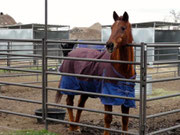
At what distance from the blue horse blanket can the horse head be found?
44cm

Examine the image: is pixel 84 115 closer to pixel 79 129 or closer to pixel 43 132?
pixel 79 129

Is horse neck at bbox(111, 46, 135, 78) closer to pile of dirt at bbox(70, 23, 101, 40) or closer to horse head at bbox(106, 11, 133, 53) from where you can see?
horse head at bbox(106, 11, 133, 53)

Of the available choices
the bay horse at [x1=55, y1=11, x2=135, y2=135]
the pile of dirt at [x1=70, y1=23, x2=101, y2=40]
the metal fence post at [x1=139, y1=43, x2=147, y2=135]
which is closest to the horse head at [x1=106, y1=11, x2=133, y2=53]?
the bay horse at [x1=55, y1=11, x2=135, y2=135]

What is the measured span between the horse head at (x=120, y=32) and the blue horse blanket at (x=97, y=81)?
0.44 m

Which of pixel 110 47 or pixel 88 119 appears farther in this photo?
pixel 88 119

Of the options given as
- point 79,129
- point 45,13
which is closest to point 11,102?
point 79,129

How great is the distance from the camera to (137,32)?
17.9 metres

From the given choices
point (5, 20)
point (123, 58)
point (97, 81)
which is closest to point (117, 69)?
point (123, 58)

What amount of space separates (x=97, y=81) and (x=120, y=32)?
94 centimetres

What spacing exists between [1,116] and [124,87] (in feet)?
10.1

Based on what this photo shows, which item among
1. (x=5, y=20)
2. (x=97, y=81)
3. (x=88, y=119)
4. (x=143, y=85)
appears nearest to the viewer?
(x=143, y=85)

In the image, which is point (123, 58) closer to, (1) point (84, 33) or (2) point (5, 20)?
(1) point (84, 33)

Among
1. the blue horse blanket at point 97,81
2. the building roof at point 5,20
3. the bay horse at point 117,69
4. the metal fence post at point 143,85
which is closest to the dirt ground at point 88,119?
the blue horse blanket at point 97,81

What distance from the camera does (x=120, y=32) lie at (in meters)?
4.44
